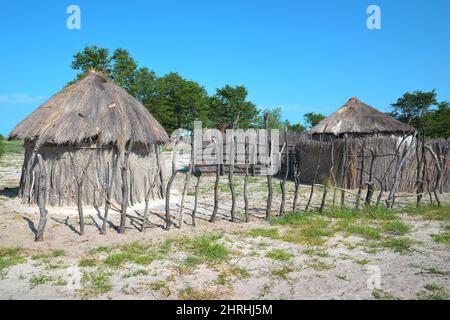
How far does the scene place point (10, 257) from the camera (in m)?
5.47

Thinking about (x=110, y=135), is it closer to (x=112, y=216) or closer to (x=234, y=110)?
(x=112, y=216)

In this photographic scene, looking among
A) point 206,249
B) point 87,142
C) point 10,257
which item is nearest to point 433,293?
point 206,249

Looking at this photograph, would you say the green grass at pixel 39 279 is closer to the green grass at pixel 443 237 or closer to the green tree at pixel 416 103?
the green grass at pixel 443 237

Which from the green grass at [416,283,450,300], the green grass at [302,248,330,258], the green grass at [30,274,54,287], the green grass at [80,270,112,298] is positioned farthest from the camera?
the green grass at [302,248,330,258]

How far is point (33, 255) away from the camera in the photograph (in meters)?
5.61

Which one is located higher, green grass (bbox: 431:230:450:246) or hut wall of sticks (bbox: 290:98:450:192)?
hut wall of sticks (bbox: 290:98:450:192)

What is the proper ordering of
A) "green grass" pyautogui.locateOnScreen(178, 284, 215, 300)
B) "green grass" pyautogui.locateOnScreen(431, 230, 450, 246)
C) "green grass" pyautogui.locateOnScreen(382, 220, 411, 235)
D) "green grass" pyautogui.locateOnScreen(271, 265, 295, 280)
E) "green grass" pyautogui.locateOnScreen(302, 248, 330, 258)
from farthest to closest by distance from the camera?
1. "green grass" pyautogui.locateOnScreen(382, 220, 411, 235)
2. "green grass" pyautogui.locateOnScreen(431, 230, 450, 246)
3. "green grass" pyautogui.locateOnScreen(302, 248, 330, 258)
4. "green grass" pyautogui.locateOnScreen(271, 265, 295, 280)
5. "green grass" pyautogui.locateOnScreen(178, 284, 215, 300)

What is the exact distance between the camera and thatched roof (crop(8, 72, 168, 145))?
896cm

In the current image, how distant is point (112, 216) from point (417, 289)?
6275mm

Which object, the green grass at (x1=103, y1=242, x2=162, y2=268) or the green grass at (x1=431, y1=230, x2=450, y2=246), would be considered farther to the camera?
the green grass at (x1=431, y1=230, x2=450, y2=246)

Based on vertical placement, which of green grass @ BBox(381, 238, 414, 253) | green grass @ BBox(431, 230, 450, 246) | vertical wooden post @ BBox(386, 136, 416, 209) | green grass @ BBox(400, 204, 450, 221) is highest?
vertical wooden post @ BBox(386, 136, 416, 209)

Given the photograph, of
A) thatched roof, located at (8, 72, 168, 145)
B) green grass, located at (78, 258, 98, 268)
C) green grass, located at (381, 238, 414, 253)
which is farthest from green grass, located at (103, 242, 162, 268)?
green grass, located at (381, 238, 414, 253)

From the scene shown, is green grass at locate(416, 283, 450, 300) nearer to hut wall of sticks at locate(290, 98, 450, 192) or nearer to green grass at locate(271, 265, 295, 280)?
green grass at locate(271, 265, 295, 280)

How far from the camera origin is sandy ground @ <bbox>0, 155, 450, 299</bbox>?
4355mm
